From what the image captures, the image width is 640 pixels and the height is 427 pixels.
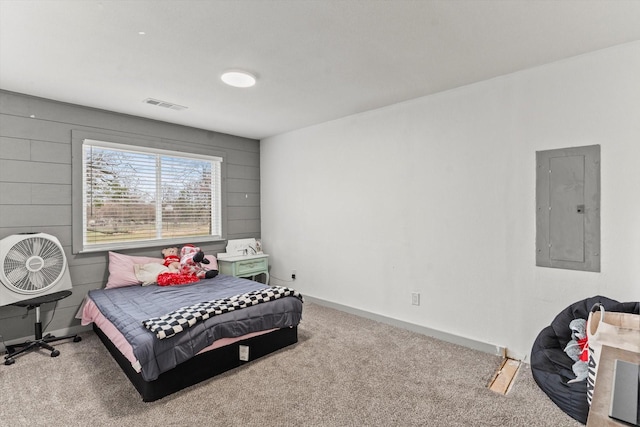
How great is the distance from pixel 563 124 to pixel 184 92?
320cm

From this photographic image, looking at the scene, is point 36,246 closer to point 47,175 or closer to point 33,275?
point 33,275

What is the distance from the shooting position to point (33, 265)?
9.46ft

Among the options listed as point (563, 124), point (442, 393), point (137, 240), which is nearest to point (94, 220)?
point (137, 240)

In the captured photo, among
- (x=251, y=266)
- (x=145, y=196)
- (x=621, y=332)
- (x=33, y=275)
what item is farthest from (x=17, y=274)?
(x=621, y=332)

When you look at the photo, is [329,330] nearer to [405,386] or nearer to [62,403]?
[405,386]

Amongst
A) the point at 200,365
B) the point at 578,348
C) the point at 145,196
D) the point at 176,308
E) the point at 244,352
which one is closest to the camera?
the point at 578,348

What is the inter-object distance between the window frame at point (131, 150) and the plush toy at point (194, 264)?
0.32m

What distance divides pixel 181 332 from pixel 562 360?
2571 millimetres

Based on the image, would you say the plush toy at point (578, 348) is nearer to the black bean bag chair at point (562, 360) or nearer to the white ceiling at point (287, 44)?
the black bean bag chair at point (562, 360)

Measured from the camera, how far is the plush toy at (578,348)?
1.97 m

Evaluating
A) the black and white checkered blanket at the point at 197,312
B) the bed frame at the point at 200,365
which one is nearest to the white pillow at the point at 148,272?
the bed frame at the point at 200,365

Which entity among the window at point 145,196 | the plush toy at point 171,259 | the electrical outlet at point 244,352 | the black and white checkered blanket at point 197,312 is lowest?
the electrical outlet at point 244,352

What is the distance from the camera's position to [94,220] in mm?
3594

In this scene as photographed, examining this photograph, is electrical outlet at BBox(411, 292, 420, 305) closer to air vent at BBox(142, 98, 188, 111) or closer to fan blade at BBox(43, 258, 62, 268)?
air vent at BBox(142, 98, 188, 111)
